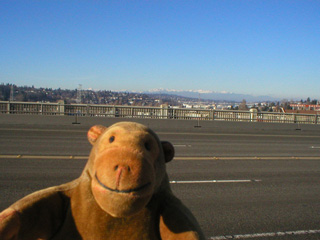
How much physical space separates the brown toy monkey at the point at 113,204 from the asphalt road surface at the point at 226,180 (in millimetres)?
2791

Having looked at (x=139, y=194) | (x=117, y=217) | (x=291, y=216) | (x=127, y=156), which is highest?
(x=127, y=156)

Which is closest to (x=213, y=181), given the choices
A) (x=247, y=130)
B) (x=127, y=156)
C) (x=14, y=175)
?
(x=14, y=175)

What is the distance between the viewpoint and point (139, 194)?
2047 mm

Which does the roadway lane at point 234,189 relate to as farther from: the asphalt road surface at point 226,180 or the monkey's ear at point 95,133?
the monkey's ear at point 95,133

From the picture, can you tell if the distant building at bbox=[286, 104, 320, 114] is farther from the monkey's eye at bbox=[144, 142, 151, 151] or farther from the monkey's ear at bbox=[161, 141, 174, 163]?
the monkey's eye at bbox=[144, 142, 151, 151]

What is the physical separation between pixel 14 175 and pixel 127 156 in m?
6.73

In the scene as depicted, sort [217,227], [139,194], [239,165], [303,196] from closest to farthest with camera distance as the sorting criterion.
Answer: [139,194], [217,227], [303,196], [239,165]

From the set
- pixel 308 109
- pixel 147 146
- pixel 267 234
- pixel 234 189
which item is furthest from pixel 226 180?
pixel 308 109

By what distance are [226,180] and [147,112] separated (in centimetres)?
1801

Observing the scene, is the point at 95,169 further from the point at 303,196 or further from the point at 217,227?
the point at 303,196

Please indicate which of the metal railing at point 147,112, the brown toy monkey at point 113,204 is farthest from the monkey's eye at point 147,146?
the metal railing at point 147,112

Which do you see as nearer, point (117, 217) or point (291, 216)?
point (117, 217)

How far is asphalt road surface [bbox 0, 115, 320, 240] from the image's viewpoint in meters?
5.51

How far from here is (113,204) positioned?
204 centimetres
